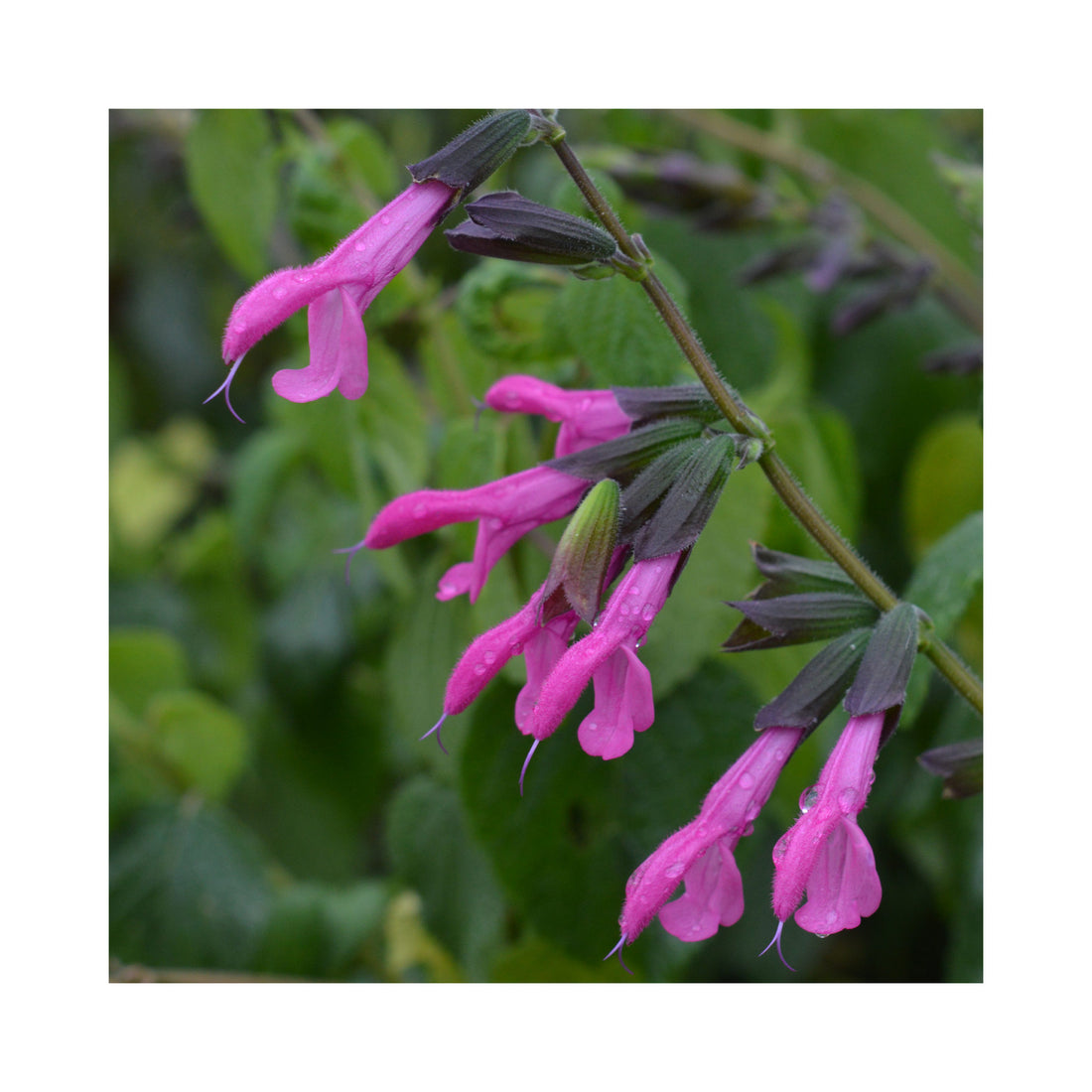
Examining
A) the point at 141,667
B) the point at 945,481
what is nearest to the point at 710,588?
the point at 945,481

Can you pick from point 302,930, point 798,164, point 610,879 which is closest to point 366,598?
point 302,930

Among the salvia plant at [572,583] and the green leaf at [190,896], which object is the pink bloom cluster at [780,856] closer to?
the salvia plant at [572,583]

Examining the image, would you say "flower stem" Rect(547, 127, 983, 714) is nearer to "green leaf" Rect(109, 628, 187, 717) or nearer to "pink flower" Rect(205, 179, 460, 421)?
"pink flower" Rect(205, 179, 460, 421)

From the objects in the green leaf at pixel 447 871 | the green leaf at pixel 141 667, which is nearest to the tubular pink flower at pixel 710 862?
the green leaf at pixel 447 871

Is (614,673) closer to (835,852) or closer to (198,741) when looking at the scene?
(835,852)

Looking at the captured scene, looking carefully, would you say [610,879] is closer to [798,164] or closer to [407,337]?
[407,337]

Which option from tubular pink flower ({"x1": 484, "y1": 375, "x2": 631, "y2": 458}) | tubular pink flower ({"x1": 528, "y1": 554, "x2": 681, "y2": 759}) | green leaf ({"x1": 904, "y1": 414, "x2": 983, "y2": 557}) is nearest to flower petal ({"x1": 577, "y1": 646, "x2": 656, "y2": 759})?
tubular pink flower ({"x1": 528, "y1": 554, "x2": 681, "y2": 759})
